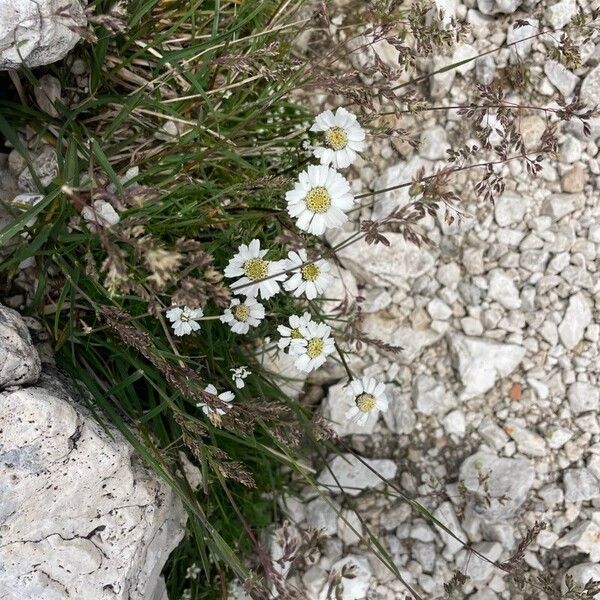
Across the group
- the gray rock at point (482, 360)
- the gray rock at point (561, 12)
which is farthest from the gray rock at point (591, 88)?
the gray rock at point (482, 360)

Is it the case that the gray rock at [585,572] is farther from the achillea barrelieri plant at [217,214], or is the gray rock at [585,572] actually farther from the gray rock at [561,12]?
the gray rock at [561,12]

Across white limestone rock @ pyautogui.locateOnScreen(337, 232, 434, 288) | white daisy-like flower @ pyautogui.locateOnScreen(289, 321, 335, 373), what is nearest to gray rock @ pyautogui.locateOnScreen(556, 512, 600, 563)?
white limestone rock @ pyautogui.locateOnScreen(337, 232, 434, 288)

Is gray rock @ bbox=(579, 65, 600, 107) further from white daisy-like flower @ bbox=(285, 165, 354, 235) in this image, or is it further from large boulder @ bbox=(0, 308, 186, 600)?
large boulder @ bbox=(0, 308, 186, 600)

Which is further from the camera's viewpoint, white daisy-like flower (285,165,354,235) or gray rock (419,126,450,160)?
gray rock (419,126,450,160)

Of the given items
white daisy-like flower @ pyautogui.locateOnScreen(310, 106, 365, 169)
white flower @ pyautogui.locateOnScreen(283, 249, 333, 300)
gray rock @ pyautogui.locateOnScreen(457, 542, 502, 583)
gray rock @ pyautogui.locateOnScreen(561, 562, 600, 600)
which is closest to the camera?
white daisy-like flower @ pyautogui.locateOnScreen(310, 106, 365, 169)

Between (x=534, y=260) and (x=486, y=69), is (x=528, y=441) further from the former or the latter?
(x=486, y=69)

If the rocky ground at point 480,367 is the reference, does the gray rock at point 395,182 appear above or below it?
above

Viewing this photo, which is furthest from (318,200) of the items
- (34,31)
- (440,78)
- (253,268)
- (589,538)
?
(589,538)
